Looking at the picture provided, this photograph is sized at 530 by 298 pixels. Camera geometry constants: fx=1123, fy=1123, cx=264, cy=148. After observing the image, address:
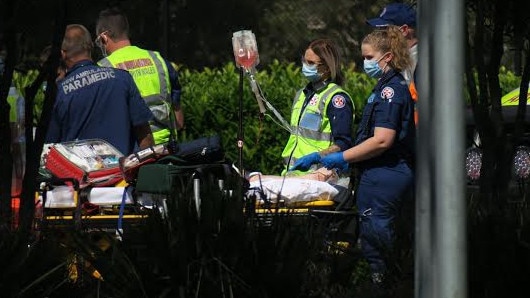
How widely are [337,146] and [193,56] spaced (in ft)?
22.9

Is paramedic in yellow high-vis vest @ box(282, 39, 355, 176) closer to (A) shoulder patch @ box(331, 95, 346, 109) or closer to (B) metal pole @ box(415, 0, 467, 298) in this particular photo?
(A) shoulder patch @ box(331, 95, 346, 109)

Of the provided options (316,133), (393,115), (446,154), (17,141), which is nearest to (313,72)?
(316,133)

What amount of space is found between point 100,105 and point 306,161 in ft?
4.74

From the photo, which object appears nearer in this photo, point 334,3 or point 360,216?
point 360,216

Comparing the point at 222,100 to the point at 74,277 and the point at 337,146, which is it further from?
the point at 74,277

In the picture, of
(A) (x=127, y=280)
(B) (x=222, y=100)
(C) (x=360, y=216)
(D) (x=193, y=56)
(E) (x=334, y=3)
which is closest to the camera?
(A) (x=127, y=280)

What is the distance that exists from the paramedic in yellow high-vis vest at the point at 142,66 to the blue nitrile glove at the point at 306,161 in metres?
1.31

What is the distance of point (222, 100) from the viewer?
37.0 ft

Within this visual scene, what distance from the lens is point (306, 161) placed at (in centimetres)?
727

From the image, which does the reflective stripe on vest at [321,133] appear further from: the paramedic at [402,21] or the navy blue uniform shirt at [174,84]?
the navy blue uniform shirt at [174,84]

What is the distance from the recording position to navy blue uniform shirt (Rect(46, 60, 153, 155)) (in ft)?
24.7

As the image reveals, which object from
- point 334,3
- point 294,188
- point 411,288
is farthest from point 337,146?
point 334,3

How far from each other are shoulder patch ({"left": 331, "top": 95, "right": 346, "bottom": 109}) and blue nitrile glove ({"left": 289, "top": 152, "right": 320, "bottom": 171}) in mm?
356

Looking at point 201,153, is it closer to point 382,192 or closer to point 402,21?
point 382,192
